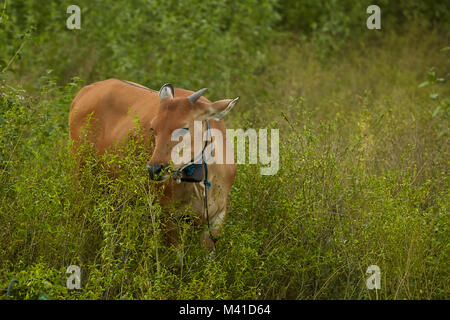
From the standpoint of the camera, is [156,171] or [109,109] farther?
[109,109]

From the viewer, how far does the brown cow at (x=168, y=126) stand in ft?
13.6

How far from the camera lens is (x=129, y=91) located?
5.51 m

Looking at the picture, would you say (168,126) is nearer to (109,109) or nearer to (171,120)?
(171,120)

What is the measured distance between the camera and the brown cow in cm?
416

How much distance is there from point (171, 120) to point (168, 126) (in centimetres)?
5

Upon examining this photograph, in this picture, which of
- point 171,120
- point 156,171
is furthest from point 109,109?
point 156,171

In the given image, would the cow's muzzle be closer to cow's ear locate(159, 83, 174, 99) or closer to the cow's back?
cow's ear locate(159, 83, 174, 99)

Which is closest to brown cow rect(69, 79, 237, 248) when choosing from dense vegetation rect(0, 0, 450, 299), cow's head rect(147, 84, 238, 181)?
cow's head rect(147, 84, 238, 181)

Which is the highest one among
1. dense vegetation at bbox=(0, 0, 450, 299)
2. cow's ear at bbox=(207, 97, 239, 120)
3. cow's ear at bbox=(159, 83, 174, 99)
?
cow's ear at bbox=(159, 83, 174, 99)

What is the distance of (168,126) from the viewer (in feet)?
13.7

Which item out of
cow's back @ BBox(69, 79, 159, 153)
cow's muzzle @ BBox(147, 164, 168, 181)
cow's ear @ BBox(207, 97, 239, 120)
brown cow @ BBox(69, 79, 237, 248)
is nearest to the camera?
cow's muzzle @ BBox(147, 164, 168, 181)

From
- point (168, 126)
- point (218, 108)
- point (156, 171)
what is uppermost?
point (218, 108)

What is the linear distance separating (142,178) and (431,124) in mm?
4237
